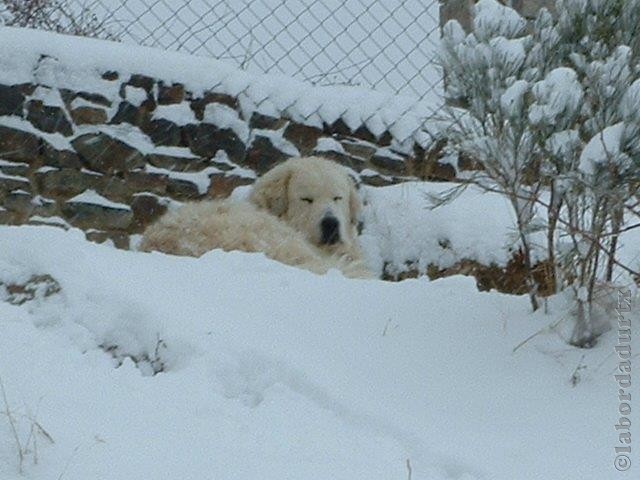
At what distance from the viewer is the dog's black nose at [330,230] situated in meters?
7.41

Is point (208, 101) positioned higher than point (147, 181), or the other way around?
point (208, 101)

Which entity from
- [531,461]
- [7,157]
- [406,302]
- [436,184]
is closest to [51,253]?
[406,302]

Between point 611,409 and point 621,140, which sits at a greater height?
point 621,140

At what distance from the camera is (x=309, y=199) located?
7504 millimetres

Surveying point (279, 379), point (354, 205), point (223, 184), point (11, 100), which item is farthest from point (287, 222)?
point (279, 379)

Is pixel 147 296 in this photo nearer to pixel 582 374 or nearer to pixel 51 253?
pixel 51 253

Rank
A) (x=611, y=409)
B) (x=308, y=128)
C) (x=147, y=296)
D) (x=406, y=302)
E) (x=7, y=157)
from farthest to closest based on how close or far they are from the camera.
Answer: (x=308, y=128)
(x=7, y=157)
(x=406, y=302)
(x=147, y=296)
(x=611, y=409)

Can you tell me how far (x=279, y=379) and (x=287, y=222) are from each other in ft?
12.3

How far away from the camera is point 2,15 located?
862cm

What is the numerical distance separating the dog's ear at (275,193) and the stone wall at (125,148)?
1.44 ft

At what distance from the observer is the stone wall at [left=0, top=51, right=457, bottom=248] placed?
746cm

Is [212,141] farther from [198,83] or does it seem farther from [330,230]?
[330,230]

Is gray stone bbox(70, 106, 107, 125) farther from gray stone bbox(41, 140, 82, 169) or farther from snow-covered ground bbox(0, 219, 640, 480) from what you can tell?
snow-covered ground bbox(0, 219, 640, 480)

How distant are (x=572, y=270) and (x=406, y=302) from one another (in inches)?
22.8
